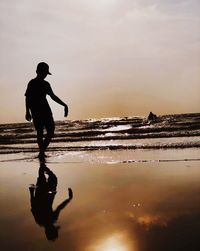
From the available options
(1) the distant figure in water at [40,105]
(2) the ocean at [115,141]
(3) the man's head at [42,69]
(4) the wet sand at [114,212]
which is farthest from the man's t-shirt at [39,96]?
(4) the wet sand at [114,212]

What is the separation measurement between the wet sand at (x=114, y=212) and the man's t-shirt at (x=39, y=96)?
104 inches

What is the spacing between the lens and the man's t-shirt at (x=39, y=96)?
8430 mm

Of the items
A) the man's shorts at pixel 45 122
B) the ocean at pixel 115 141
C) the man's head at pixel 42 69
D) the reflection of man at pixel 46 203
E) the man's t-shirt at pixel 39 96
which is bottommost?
the ocean at pixel 115 141

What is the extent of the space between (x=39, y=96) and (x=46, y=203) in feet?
15.4

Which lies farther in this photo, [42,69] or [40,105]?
[40,105]

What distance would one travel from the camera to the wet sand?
2.62m

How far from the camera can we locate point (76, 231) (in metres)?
2.91

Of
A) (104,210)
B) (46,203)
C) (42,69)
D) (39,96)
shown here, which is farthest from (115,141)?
(104,210)

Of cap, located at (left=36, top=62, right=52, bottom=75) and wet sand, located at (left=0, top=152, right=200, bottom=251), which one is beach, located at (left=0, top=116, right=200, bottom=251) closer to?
wet sand, located at (left=0, top=152, right=200, bottom=251)

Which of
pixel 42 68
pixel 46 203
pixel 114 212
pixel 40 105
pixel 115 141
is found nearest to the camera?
pixel 114 212

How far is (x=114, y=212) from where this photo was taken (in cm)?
342

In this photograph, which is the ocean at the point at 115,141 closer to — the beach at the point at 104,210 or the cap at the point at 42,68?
the cap at the point at 42,68

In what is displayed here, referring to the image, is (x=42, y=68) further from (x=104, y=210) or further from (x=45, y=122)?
(x=104, y=210)

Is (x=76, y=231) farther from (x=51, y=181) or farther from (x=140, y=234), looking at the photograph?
(x=51, y=181)
